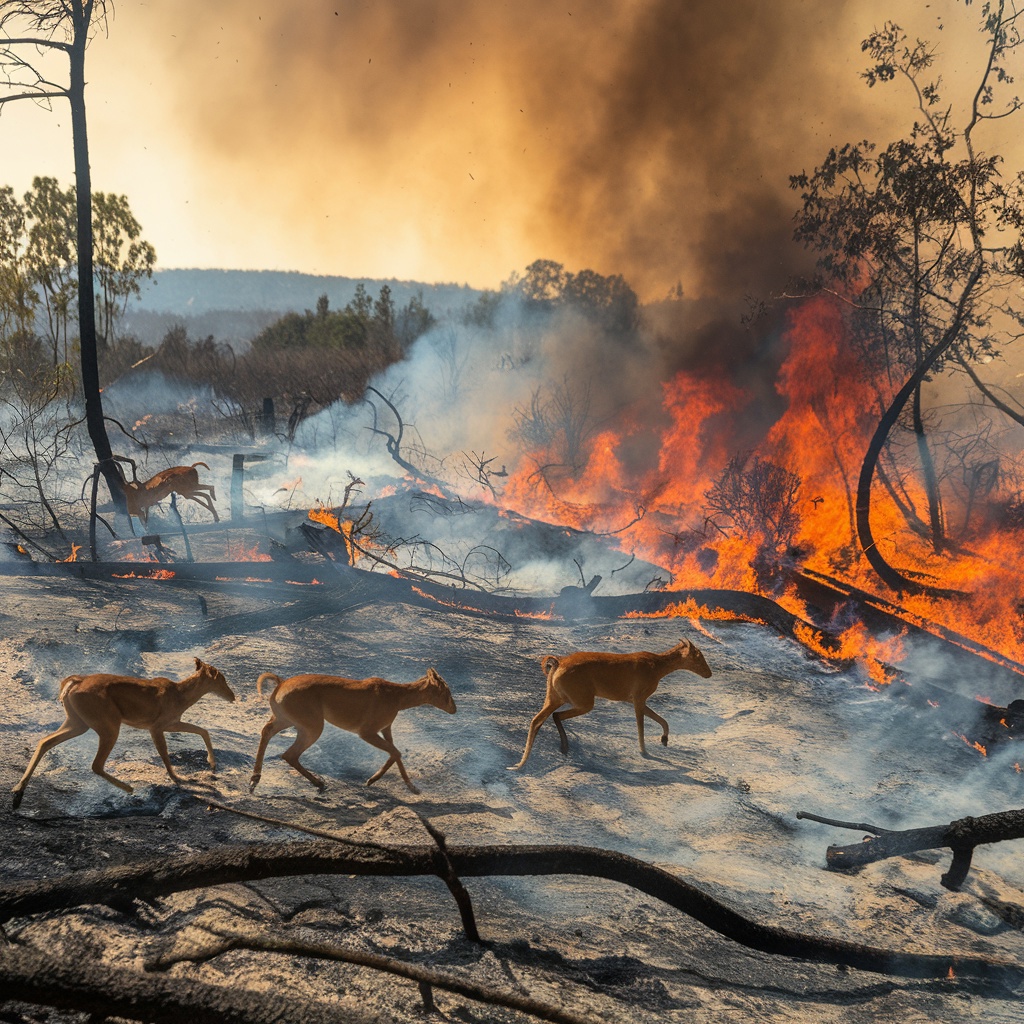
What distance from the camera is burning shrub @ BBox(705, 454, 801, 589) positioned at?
16750 mm

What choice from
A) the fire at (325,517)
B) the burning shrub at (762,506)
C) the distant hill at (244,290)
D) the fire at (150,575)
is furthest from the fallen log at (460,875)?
the distant hill at (244,290)

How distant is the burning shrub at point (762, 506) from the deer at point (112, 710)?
12746 millimetres

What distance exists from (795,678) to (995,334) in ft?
34.0

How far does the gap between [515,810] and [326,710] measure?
59.9 inches

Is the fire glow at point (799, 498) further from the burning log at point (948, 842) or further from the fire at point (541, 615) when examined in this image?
the burning log at point (948, 842)

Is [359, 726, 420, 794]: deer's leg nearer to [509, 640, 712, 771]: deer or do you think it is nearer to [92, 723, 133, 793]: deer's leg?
[509, 640, 712, 771]: deer

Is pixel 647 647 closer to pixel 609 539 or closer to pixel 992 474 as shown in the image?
pixel 609 539

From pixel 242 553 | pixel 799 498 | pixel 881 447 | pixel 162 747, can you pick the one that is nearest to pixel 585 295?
pixel 799 498

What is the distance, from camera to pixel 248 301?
138500 mm

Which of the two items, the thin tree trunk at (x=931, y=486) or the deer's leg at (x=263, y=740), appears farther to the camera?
the thin tree trunk at (x=931, y=486)

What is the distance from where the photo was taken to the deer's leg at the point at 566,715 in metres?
6.63

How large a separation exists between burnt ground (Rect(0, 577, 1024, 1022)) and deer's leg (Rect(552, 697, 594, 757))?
174mm

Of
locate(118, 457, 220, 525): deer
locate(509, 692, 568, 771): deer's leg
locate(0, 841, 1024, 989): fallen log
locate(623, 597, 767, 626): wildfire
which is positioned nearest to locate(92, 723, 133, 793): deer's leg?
locate(0, 841, 1024, 989): fallen log

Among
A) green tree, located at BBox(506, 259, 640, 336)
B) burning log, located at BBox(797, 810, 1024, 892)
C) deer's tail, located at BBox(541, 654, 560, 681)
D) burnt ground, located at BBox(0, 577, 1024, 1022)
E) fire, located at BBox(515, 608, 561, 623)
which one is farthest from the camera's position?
green tree, located at BBox(506, 259, 640, 336)
